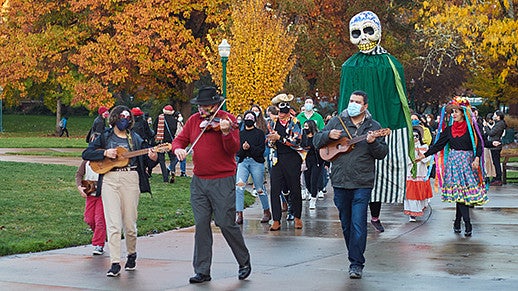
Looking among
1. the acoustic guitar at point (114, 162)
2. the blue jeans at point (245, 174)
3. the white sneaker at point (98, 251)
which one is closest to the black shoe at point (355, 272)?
the acoustic guitar at point (114, 162)

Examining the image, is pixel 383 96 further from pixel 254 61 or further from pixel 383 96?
pixel 254 61

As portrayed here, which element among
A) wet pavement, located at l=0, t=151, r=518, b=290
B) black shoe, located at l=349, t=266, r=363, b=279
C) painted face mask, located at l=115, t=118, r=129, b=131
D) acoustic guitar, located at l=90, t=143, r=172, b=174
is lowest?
wet pavement, located at l=0, t=151, r=518, b=290

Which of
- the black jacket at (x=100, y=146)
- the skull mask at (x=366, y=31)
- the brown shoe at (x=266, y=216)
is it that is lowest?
the brown shoe at (x=266, y=216)

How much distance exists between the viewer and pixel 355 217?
9.94m

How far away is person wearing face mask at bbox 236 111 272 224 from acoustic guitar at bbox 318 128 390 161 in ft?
13.8

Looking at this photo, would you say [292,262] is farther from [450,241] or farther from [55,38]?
[55,38]

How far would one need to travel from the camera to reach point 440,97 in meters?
61.0

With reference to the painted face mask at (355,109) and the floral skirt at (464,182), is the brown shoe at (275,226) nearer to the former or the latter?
the floral skirt at (464,182)

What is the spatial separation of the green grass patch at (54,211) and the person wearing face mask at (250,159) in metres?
0.97

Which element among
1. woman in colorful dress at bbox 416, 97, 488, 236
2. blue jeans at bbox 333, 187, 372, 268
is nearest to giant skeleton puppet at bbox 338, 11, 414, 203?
woman in colorful dress at bbox 416, 97, 488, 236

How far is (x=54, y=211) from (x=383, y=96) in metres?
5.72

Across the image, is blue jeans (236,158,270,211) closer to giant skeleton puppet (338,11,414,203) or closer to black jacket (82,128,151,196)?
giant skeleton puppet (338,11,414,203)

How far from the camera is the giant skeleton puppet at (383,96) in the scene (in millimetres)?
12875

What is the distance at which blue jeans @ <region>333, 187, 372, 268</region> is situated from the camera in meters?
A: 9.80
